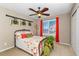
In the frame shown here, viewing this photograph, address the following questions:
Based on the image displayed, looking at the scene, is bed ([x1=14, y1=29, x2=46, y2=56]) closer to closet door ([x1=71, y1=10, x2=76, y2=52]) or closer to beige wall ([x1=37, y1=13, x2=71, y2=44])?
beige wall ([x1=37, y1=13, x2=71, y2=44])

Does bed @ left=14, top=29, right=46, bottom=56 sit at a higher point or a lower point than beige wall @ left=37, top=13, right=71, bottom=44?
lower

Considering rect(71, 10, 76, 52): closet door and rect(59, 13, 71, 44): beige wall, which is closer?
rect(59, 13, 71, 44): beige wall

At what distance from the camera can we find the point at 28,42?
211 centimetres

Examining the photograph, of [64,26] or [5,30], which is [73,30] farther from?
[5,30]

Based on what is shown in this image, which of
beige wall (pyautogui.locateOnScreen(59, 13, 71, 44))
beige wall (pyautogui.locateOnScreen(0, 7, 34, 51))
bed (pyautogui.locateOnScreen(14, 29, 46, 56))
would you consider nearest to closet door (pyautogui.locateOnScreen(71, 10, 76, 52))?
beige wall (pyautogui.locateOnScreen(59, 13, 71, 44))

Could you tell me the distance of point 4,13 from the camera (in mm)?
2361

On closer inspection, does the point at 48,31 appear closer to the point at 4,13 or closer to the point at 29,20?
the point at 29,20

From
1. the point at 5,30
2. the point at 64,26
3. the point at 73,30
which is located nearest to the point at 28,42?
the point at 5,30

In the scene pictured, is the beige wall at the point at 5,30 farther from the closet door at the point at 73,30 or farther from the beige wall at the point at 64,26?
the closet door at the point at 73,30

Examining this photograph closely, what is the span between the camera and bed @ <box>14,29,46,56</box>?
6.29 ft

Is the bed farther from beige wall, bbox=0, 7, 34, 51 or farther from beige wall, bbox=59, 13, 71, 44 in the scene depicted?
beige wall, bbox=59, 13, 71, 44

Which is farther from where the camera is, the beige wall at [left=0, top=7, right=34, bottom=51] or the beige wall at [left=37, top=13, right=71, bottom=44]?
the beige wall at [left=0, top=7, right=34, bottom=51]

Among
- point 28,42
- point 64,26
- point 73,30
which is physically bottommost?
point 28,42

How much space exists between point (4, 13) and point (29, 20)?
2.98ft
